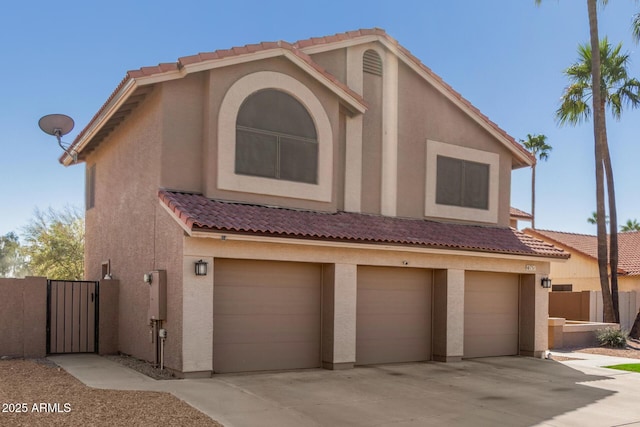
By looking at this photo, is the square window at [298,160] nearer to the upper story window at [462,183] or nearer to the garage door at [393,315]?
the garage door at [393,315]

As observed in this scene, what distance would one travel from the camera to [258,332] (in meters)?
13.3

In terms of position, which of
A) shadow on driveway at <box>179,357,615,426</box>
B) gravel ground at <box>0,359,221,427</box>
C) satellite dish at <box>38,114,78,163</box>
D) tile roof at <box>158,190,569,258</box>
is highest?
satellite dish at <box>38,114,78,163</box>

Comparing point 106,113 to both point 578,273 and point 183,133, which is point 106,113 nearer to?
point 183,133

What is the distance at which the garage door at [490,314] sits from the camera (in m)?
16.9

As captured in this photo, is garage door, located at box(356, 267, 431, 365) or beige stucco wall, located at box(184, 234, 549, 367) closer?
beige stucco wall, located at box(184, 234, 549, 367)

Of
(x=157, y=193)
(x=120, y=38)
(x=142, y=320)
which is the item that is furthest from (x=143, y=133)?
(x=120, y=38)

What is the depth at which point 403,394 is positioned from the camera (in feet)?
37.9

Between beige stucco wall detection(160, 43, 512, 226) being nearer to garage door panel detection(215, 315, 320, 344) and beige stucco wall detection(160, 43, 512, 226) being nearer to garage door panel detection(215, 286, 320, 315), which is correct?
garage door panel detection(215, 286, 320, 315)

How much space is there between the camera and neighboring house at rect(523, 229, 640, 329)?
27.3 metres

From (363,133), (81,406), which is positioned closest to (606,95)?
(363,133)

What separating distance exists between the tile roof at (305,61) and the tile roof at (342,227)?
8.44 ft

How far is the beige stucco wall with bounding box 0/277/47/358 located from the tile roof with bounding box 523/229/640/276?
973 inches

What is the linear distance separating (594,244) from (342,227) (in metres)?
23.8

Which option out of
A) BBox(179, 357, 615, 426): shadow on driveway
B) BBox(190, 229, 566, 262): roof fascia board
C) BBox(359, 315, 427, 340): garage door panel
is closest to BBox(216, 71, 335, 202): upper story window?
BBox(190, 229, 566, 262): roof fascia board
